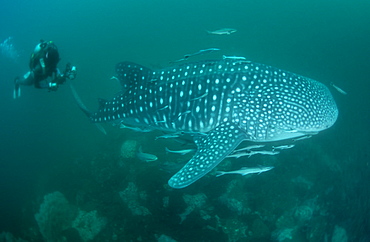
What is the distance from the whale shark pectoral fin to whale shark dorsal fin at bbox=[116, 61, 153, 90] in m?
2.49

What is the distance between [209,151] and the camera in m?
5.03

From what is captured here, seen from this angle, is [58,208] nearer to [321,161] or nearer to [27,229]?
[27,229]

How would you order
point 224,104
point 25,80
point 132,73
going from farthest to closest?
1. point 25,80
2. point 132,73
3. point 224,104

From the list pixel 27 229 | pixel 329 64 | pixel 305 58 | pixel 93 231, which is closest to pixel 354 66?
pixel 329 64

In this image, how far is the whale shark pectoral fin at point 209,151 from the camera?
180 inches

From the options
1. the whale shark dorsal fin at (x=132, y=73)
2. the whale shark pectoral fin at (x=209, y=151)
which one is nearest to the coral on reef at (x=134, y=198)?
the whale shark pectoral fin at (x=209, y=151)

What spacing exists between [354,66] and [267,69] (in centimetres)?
1364

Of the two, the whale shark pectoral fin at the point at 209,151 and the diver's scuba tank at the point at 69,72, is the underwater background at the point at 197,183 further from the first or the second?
the diver's scuba tank at the point at 69,72

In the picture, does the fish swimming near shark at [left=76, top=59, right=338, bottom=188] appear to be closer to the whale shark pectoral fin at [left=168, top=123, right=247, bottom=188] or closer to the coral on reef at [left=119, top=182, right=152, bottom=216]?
the whale shark pectoral fin at [left=168, top=123, right=247, bottom=188]

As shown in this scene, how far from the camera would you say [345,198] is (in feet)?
23.8

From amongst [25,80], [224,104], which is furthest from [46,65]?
[224,104]

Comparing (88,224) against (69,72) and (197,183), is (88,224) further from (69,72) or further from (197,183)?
(69,72)

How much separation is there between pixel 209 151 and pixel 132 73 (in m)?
3.47

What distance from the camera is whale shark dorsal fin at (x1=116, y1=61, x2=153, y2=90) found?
258 inches
